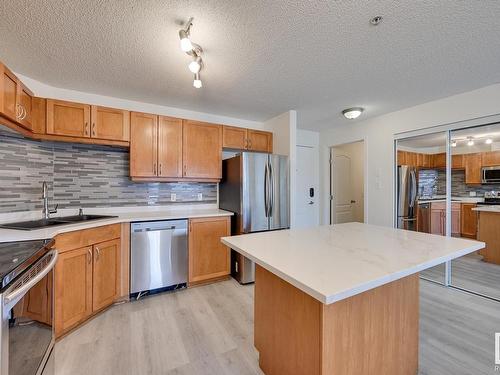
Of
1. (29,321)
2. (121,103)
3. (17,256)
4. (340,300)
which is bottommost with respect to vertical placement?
(29,321)

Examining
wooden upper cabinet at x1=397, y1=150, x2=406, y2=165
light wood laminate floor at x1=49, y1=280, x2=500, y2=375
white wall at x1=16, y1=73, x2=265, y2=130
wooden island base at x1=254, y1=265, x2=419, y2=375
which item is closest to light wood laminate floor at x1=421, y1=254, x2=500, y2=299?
light wood laminate floor at x1=49, y1=280, x2=500, y2=375

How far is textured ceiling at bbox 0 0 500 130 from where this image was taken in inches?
56.3

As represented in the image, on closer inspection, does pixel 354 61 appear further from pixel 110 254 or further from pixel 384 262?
pixel 110 254

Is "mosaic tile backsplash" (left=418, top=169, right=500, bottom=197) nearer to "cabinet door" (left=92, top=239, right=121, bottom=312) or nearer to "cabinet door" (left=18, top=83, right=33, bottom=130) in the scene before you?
"cabinet door" (left=92, top=239, right=121, bottom=312)

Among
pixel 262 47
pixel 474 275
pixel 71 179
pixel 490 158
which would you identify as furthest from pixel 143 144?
pixel 474 275

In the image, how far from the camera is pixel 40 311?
1207mm

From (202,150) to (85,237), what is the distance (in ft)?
5.45

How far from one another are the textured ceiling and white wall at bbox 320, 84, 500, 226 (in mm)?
182

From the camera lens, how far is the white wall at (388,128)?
258 cm

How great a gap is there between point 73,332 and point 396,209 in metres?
4.12

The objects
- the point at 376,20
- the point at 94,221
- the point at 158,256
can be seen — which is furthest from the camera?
the point at 158,256

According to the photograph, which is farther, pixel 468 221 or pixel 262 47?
pixel 468 221

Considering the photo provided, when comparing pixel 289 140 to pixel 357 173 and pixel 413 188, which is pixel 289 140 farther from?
pixel 357 173

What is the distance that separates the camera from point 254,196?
292cm
